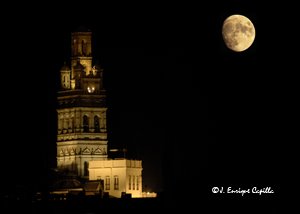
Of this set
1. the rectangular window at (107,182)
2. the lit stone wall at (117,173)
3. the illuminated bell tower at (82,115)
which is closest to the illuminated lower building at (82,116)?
the illuminated bell tower at (82,115)

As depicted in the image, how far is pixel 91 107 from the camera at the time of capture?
104 meters

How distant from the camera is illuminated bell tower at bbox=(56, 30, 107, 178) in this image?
10388 cm

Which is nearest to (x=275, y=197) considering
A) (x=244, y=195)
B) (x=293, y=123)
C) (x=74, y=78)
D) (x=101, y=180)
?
(x=244, y=195)

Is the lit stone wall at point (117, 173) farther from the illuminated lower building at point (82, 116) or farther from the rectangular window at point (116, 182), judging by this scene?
the illuminated lower building at point (82, 116)

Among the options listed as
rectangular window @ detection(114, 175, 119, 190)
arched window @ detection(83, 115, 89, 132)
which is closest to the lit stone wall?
rectangular window @ detection(114, 175, 119, 190)

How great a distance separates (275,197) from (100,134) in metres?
22.8

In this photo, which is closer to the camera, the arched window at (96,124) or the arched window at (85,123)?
→ the arched window at (96,124)

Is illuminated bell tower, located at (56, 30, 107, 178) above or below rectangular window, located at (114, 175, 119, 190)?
above

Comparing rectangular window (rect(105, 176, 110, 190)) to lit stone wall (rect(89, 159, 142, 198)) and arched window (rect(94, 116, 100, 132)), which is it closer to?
lit stone wall (rect(89, 159, 142, 198))

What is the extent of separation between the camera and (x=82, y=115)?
105 metres

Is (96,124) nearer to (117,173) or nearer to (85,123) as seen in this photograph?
(85,123)

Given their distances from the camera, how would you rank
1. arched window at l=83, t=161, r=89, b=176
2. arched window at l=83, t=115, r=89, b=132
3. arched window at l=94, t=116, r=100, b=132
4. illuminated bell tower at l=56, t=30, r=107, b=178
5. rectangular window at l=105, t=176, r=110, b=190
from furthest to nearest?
arched window at l=83, t=115, r=89, b=132, arched window at l=94, t=116, r=100, b=132, illuminated bell tower at l=56, t=30, r=107, b=178, arched window at l=83, t=161, r=89, b=176, rectangular window at l=105, t=176, r=110, b=190

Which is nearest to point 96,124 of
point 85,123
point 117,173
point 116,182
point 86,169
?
point 85,123

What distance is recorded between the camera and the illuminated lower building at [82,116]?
103812 millimetres
